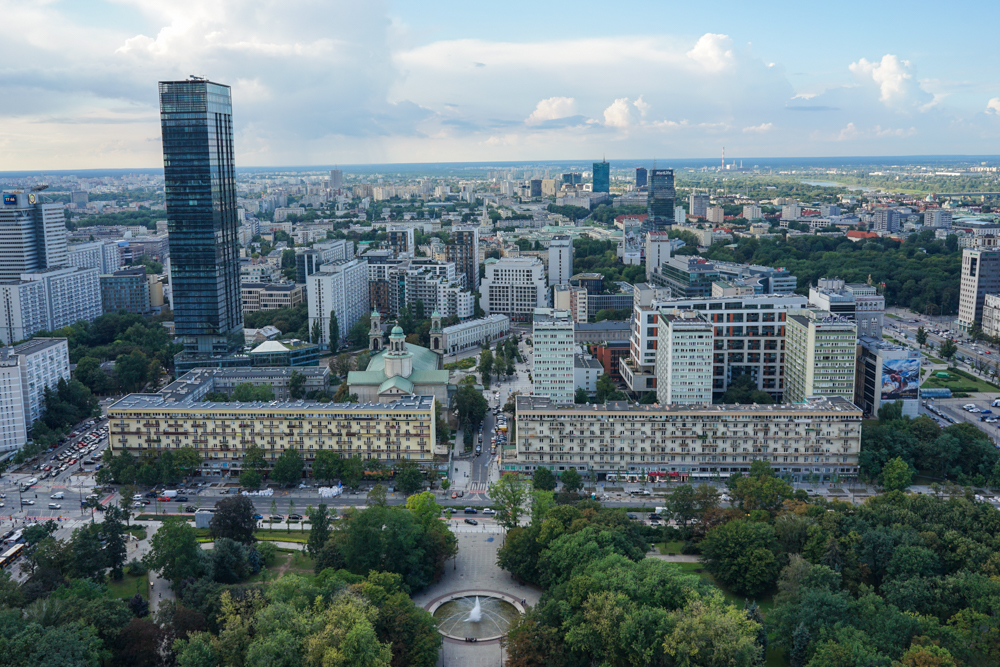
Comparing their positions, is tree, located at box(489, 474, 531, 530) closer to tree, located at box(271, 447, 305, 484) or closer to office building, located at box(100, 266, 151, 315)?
tree, located at box(271, 447, 305, 484)

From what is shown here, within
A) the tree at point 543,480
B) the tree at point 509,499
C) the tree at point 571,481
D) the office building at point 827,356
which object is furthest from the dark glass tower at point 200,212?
the office building at point 827,356

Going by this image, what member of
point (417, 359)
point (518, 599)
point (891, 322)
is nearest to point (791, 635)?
point (518, 599)

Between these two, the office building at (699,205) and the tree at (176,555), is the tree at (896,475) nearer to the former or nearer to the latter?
the tree at (176,555)

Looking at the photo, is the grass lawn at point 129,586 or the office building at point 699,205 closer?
the grass lawn at point 129,586

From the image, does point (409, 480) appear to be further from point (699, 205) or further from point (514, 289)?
point (699, 205)

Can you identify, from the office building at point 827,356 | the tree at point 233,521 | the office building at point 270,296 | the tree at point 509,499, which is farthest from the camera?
the office building at point 270,296

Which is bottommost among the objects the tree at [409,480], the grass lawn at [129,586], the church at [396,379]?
the grass lawn at [129,586]

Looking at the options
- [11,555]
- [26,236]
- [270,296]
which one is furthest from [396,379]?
[26,236]
